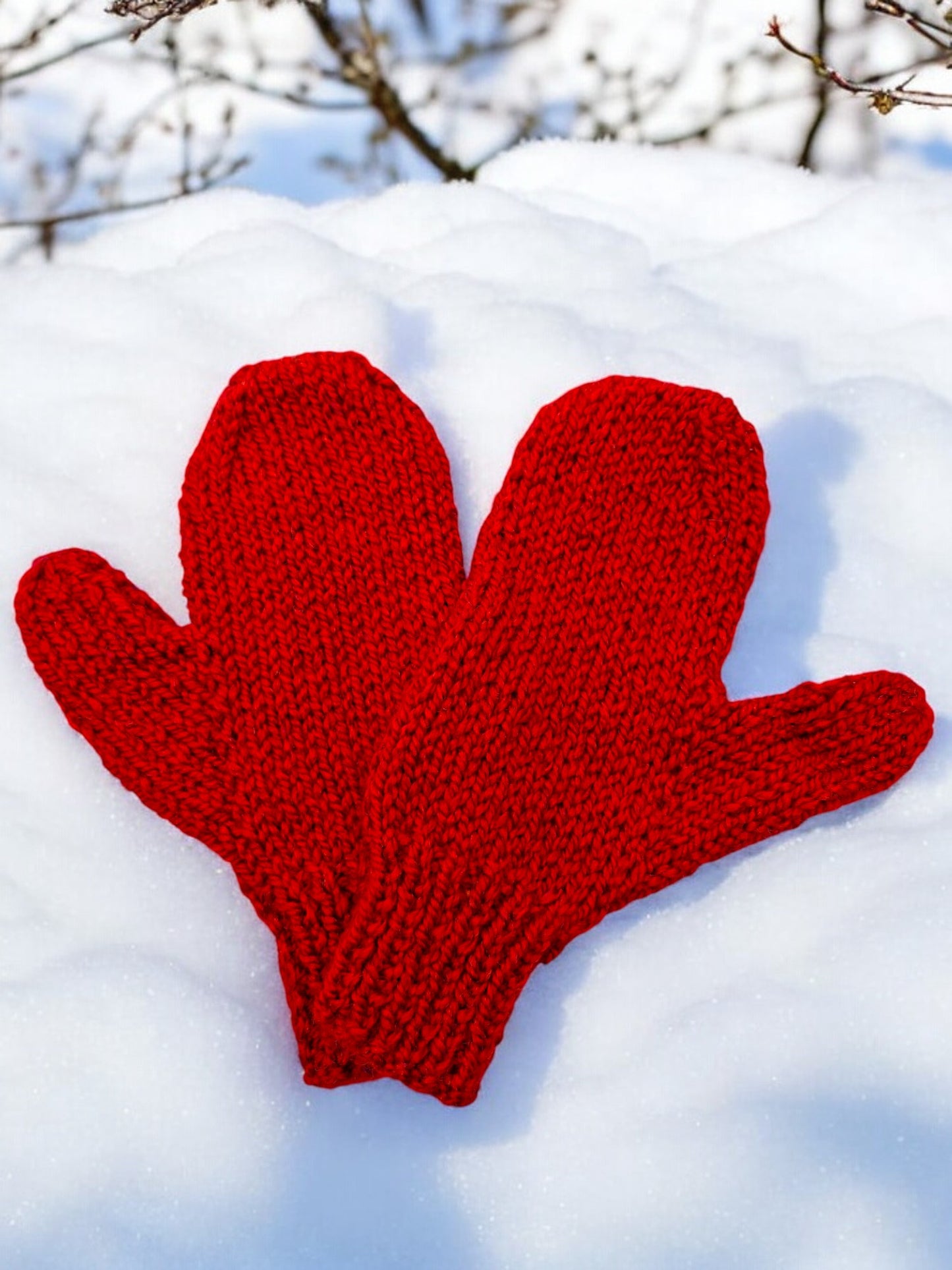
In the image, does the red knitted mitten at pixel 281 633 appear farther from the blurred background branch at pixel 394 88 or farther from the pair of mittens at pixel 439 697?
the blurred background branch at pixel 394 88

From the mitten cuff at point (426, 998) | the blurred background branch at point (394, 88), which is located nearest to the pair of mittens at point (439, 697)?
the mitten cuff at point (426, 998)

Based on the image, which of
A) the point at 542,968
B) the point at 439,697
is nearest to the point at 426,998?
the point at 542,968

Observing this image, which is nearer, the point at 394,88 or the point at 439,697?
the point at 439,697

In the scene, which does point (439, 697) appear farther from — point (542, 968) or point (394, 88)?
point (394, 88)

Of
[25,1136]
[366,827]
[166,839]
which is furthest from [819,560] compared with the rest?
[25,1136]

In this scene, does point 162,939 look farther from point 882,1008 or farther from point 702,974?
point 882,1008

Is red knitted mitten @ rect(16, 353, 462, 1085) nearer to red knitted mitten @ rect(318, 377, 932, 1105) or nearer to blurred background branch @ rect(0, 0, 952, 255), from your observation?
red knitted mitten @ rect(318, 377, 932, 1105)
